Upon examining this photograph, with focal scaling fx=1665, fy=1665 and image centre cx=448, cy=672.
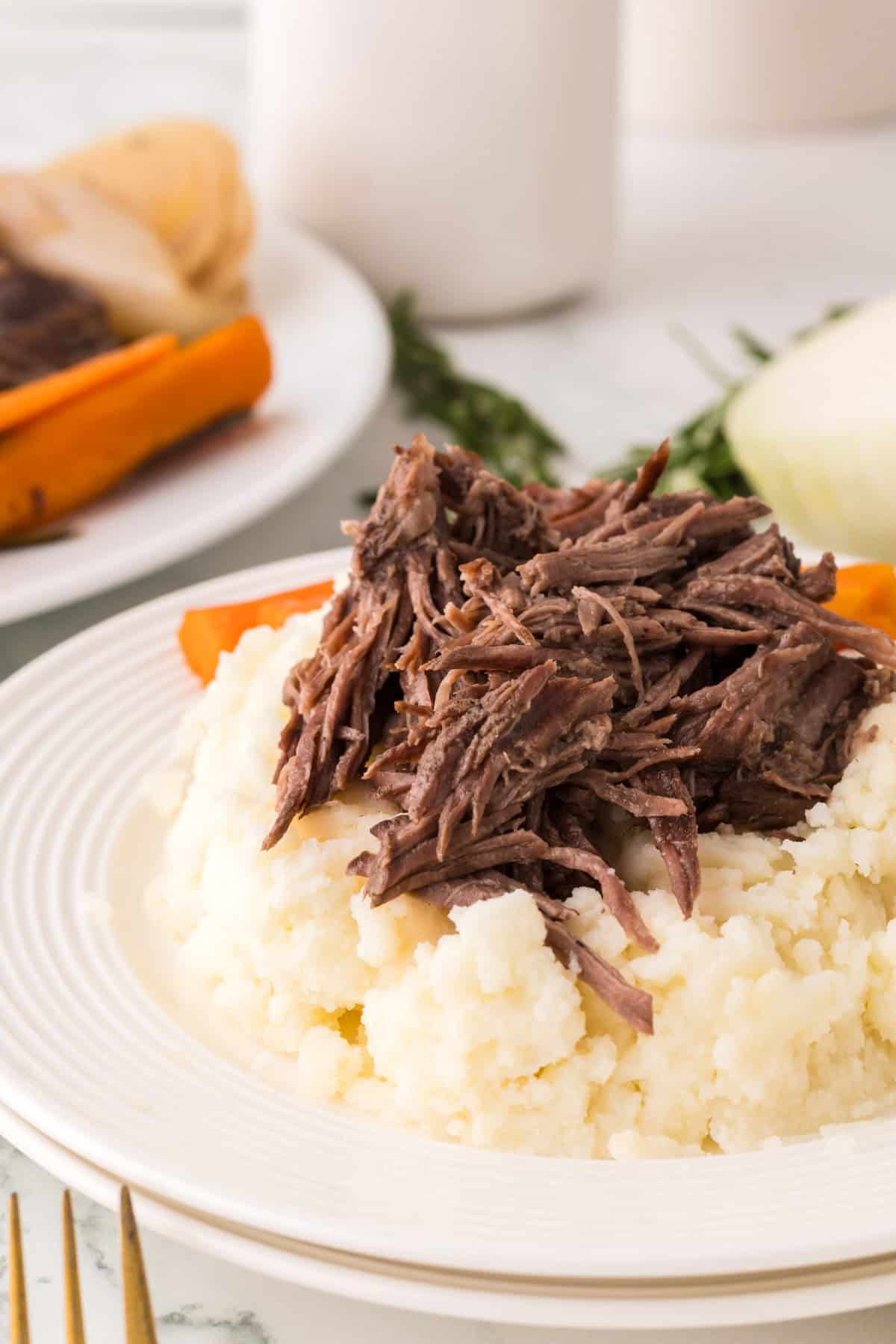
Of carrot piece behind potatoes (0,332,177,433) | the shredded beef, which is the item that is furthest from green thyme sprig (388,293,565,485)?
the shredded beef

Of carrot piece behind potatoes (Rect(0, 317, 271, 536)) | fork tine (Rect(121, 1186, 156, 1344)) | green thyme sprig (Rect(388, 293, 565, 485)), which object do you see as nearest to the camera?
fork tine (Rect(121, 1186, 156, 1344))

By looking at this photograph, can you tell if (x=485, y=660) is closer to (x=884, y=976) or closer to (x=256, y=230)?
(x=884, y=976)

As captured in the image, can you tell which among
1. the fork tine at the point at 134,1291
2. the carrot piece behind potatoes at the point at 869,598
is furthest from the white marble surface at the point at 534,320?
the carrot piece behind potatoes at the point at 869,598

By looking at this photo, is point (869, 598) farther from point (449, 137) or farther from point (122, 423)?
point (449, 137)

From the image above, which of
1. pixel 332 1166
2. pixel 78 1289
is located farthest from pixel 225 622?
pixel 78 1289

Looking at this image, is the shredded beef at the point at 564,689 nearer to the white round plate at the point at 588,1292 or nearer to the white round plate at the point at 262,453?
the white round plate at the point at 588,1292

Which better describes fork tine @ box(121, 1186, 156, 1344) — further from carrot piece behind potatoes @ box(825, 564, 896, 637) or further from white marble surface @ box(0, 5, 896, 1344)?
carrot piece behind potatoes @ box(825, 564, 896, 637)
